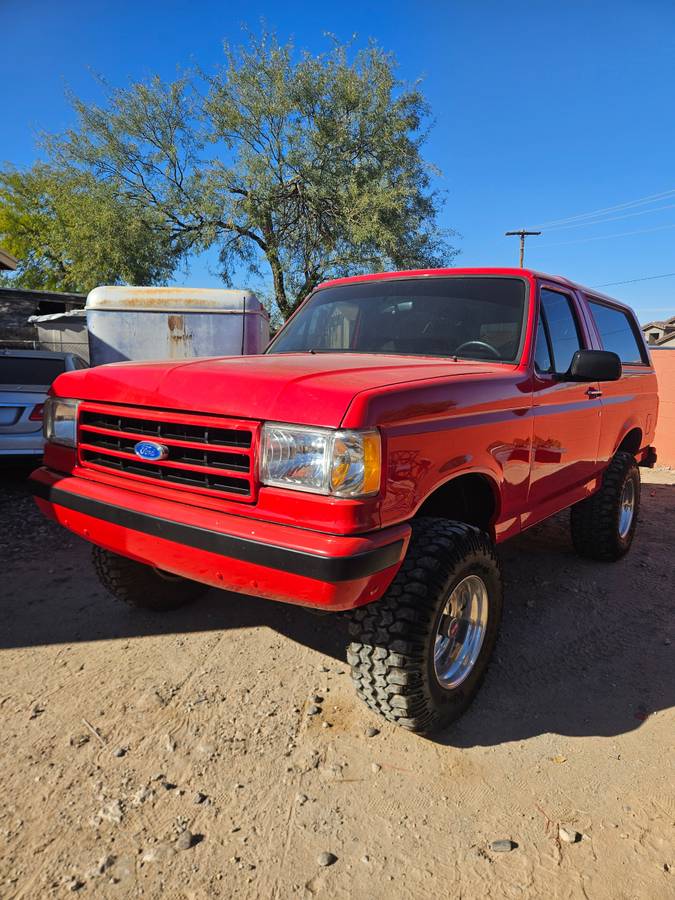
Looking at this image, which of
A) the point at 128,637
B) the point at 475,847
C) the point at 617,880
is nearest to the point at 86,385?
the point at 128,637

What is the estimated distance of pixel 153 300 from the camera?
823cm

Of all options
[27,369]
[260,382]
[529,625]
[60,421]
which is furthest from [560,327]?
[27,369]

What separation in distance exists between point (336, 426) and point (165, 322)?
7027mm

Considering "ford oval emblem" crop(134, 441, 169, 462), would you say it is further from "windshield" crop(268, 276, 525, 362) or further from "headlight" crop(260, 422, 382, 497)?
"windshield" crop(268, 276, 525, 362)

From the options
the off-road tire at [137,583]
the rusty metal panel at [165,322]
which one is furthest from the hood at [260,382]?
the rusty metal panel at [165,322]

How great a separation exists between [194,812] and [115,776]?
367 mm

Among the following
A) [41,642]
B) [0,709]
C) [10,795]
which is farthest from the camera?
[41,642]

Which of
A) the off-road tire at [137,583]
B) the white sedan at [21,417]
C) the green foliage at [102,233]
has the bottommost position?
the off-road tire at [137,583]

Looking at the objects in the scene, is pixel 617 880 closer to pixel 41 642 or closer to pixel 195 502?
pixel 195 502

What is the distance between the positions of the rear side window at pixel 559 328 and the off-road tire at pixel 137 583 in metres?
2.47

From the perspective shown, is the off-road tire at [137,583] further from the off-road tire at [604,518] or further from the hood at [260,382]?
the off-road tire at [604,518]

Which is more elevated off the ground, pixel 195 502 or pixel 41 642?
pixel 195 502

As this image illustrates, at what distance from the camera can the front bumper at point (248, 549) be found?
1.82 m

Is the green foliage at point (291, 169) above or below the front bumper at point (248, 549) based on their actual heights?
above
